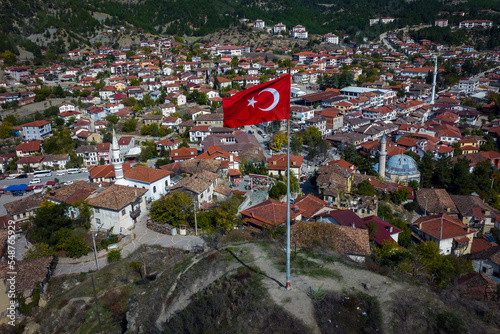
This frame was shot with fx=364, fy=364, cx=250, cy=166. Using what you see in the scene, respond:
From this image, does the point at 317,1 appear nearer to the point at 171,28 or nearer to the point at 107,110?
the point at 171,28

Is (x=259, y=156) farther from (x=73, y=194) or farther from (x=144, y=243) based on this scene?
(x=144, y=243)

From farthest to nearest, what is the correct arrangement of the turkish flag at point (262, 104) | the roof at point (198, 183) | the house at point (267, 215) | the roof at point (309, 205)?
the roof at point (198, 183) < the roof at point (309, 205) < the house at point (267, 215) < the turkish flag at point (262, 104)

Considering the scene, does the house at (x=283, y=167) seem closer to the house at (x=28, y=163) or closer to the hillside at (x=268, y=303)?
the hillside at (x=268, y=303)

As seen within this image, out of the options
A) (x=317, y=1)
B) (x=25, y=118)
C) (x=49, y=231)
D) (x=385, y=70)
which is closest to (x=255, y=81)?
(x=385, y=70)

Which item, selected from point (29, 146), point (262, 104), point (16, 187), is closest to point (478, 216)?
point (262, 104)

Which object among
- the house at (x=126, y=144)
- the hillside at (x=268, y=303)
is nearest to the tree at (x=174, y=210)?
the hillside at (x=268, y=303)

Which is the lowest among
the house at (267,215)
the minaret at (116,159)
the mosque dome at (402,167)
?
the mosque dome at (402,167)
